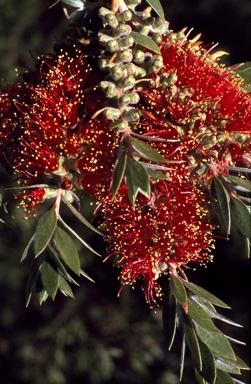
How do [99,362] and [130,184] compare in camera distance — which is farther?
[99,362]

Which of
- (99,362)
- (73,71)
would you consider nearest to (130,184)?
(73,71)

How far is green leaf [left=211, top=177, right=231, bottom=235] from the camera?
1.07m

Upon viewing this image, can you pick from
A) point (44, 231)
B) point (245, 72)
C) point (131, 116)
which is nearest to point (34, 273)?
point (44, 231)

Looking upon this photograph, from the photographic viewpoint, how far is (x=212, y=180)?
111 cm

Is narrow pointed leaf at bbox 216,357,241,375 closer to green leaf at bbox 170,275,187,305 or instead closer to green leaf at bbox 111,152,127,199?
green leaf at bbox 170,275,187,305

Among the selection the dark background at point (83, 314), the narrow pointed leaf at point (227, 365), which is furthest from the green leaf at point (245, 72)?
the dark background at point (83, 314)

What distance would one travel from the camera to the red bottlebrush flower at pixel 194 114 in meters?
1.12

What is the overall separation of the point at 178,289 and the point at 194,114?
1.03 ft

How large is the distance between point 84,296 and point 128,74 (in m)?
2.24

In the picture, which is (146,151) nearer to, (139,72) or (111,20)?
(139,72)

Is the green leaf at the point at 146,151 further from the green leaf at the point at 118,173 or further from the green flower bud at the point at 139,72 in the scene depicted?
the green flower bud at the point at 139,72

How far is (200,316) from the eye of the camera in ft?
3.89

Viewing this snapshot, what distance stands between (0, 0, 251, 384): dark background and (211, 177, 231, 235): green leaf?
174 centimetres

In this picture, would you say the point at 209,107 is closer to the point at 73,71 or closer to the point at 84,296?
the point at 73,71
